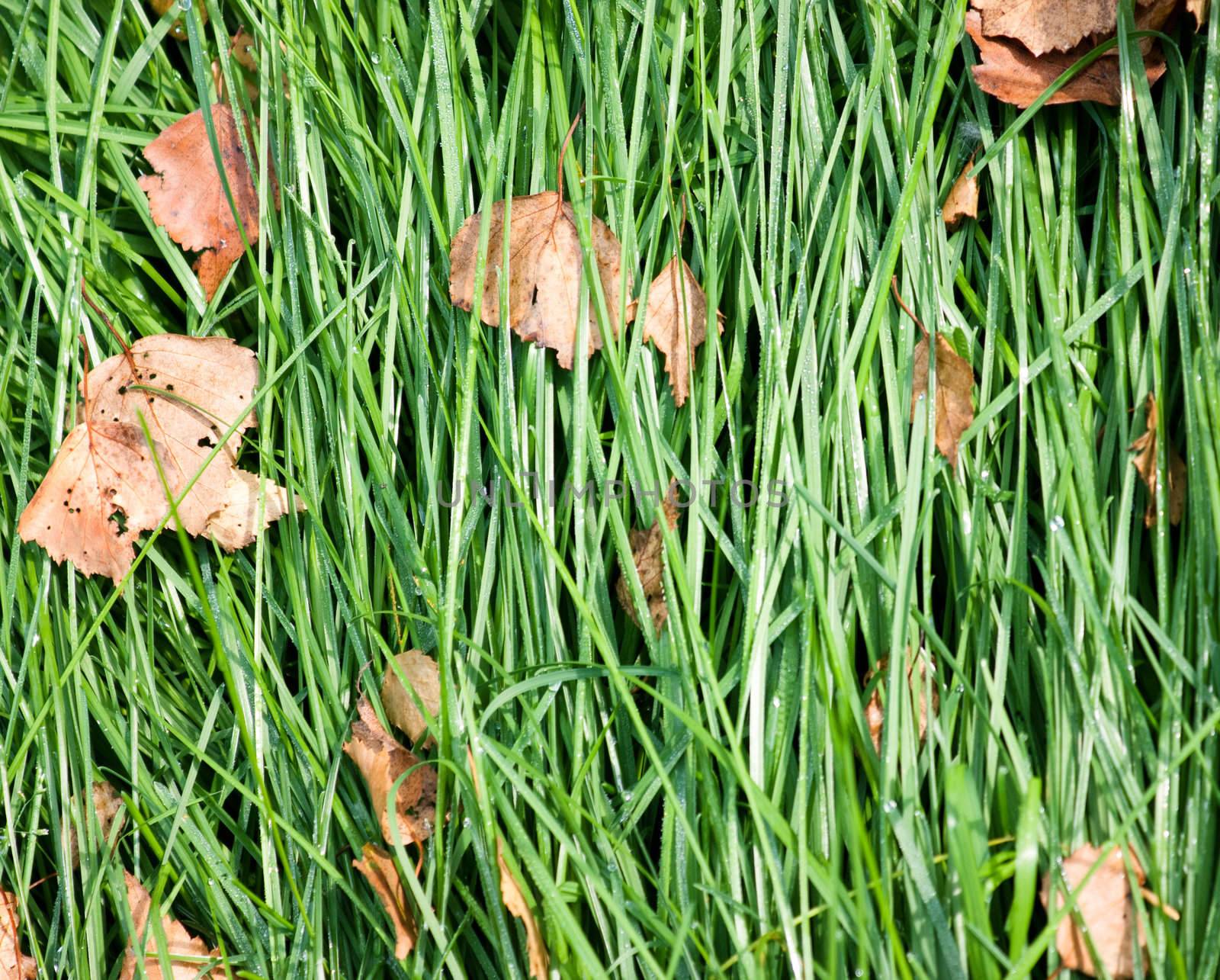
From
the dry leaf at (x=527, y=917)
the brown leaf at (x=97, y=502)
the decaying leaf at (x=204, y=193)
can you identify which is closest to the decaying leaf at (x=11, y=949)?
the brown leaf at (x=97, y=502)

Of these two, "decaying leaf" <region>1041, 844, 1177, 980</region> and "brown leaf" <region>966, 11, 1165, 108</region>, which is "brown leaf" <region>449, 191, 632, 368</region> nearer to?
"brown leaf" <region>966, 11, 1165, 108</region>

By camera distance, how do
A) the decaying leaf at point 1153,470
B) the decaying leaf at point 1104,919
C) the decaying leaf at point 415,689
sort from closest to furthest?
the decaying leaf at point 1104,919
the decaying leaf at point 1153,470
the decaying leaf at point 415,689

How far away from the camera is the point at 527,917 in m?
1.09

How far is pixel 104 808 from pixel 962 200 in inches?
58.1

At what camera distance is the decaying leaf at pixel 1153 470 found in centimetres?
110

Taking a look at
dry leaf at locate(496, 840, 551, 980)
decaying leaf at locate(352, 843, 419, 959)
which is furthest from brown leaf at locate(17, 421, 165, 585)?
dry leaf at locate(496, 840, 551, 980)

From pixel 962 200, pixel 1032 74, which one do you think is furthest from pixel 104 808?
pixel 1032 74

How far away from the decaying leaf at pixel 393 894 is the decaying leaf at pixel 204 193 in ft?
2.82

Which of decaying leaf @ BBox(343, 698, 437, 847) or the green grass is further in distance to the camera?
decaying leaf @ BBox(343, 698, 437, 847)

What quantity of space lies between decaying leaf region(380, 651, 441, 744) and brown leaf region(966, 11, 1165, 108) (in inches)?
42.1

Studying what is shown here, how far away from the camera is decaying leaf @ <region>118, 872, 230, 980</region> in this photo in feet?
4.04

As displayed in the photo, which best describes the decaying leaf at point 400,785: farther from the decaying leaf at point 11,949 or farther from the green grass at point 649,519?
the decaying leaf at point 11,949

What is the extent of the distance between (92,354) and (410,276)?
0.52m

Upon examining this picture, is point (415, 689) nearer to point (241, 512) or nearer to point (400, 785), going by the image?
point (400, 785)
